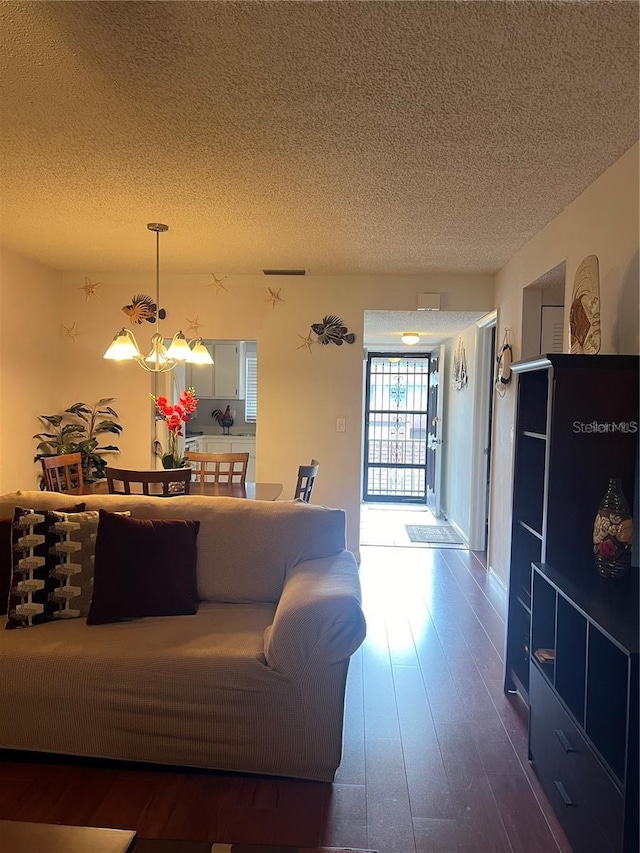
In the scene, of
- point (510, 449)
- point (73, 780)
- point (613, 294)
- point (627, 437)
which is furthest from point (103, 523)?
point (510, 449)

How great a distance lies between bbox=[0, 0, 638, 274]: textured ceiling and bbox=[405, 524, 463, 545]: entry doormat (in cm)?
316

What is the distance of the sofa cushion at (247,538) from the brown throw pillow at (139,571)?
0.13 metres

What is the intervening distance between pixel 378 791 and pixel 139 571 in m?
1.22

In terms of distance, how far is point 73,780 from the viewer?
2098mm

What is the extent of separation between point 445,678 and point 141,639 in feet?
5.04

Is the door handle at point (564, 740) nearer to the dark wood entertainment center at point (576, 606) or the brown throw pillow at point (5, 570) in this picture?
the dark wood entertainment center at point (576, 606)

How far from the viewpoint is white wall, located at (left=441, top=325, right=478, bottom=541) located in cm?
586

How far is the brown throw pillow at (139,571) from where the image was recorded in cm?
238

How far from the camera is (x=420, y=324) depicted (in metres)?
5.79

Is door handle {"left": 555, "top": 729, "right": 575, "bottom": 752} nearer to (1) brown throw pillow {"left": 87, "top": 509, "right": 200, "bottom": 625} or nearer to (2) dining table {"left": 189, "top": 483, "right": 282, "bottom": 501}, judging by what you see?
(1) brown throw pillow {"left": 87, "top": 509, "right": 200, "bottom": 625}

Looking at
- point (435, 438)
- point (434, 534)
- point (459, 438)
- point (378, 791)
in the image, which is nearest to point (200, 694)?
point (378, 791)

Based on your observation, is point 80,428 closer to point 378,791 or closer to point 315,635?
point 315,635

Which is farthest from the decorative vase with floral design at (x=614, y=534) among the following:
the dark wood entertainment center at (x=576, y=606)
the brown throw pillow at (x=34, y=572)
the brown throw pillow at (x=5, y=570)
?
the brown throw pillow at (x=5, y=570)

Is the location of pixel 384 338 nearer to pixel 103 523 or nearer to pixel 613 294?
pixel 613 294
